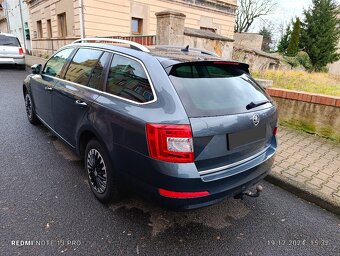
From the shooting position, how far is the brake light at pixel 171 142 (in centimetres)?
196

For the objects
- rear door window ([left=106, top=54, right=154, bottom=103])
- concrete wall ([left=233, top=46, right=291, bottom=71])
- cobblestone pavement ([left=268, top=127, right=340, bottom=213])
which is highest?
rear door window ([left=106, top=54, right=154, bottom=103])

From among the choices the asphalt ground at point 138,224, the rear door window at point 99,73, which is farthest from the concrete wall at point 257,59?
the asphalt ground at point 138,224

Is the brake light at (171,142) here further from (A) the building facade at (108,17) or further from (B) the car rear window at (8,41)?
(B) the car rear window at (8,41)

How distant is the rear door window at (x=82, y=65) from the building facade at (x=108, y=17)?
10.6 metres

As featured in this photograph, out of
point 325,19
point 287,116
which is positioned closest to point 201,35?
point 287,116

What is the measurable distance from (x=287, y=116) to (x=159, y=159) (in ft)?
13.5

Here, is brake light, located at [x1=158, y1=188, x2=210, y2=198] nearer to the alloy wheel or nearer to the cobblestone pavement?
the alloy wheel

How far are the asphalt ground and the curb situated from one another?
63 mm

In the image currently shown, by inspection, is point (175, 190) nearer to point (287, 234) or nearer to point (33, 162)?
point (287, 234)

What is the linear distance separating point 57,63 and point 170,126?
268cm

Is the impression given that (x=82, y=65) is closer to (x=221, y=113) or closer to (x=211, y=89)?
(x=211, y=89)

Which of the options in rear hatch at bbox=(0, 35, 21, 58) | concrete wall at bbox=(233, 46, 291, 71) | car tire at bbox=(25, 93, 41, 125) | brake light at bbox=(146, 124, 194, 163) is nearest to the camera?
brake light at bbox=(146, 124, 194, 163)

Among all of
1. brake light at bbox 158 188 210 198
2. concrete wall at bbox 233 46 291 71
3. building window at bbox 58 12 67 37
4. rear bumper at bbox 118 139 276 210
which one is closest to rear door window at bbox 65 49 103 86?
rear bumper at bbox 118 139 276 210

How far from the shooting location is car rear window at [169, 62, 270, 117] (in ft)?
6.93
